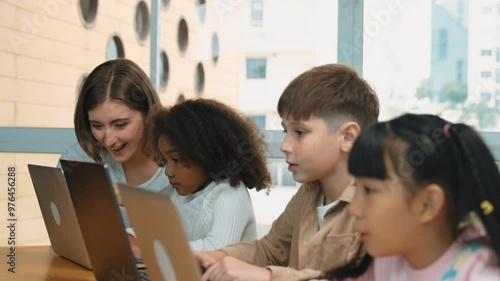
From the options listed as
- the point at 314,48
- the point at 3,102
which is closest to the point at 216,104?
the point at 314,48

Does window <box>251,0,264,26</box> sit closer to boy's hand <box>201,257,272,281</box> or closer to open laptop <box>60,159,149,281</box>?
open laptop <box>60,159,149,281</box>

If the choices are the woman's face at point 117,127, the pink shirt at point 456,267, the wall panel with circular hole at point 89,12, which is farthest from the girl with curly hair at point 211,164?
the wall panel with circular hole at point 89,12

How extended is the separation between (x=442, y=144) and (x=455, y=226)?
0.43ft

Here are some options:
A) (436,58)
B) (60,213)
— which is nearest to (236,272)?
(60,213)

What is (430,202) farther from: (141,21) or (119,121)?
(141,21)

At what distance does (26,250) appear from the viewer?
2.09 m

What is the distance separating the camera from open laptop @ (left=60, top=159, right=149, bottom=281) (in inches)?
53.6

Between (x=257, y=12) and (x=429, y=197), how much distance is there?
8.48 ft

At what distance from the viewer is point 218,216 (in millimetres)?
1903

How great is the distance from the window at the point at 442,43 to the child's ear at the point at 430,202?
89.3 inches

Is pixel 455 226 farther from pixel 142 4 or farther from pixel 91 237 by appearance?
pixel 142 4

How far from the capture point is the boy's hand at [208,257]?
1.55m

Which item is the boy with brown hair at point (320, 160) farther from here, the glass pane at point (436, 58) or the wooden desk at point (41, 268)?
the glass pane at point (436, 58)

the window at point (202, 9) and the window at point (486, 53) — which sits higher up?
the window at point (202, 9)
